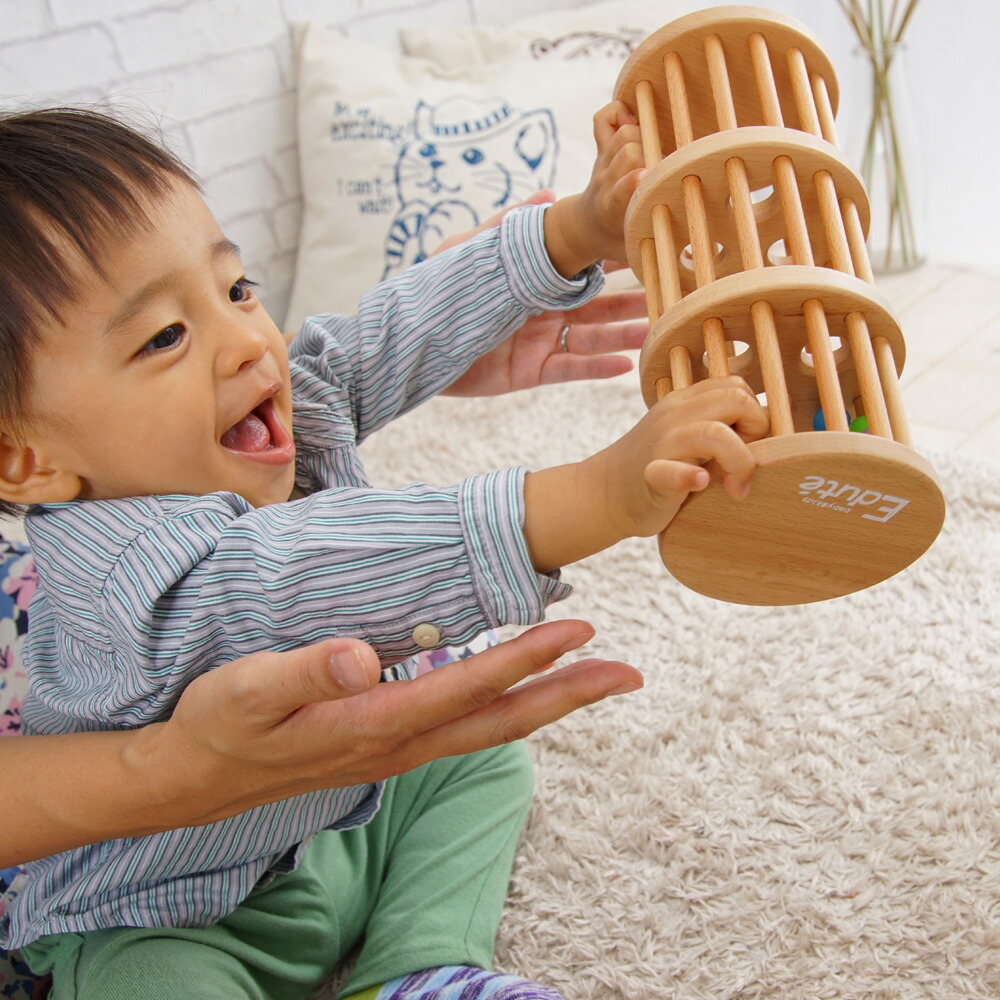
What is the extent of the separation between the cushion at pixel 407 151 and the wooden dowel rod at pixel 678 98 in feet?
3.62

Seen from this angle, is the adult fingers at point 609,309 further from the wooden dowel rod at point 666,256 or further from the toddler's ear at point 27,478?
the toddler's ear at point 27,478

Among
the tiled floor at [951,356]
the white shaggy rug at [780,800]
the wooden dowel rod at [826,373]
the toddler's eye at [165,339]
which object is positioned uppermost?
the toddler's eye at [165,339]

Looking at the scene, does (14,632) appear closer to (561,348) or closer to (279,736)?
(279,736)

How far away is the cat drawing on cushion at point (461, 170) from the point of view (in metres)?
1.86

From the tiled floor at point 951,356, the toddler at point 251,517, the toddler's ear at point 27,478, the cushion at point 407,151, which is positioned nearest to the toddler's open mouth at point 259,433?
the toddler at point 251,517

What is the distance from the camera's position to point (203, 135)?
6.09 feet

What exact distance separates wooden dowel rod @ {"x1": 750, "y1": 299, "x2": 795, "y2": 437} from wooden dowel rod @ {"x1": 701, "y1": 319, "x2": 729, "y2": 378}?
2 centimetres

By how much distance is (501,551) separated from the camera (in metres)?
0.65

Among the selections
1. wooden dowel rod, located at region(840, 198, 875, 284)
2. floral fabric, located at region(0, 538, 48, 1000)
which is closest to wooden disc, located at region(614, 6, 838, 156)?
wooden dowel rod, located at region(840, 198, 875, 284)

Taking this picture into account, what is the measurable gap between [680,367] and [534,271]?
1.07ft

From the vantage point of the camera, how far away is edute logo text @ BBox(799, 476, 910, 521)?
0.58 metres

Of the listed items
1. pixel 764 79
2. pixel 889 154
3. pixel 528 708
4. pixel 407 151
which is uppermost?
pixel 764 79

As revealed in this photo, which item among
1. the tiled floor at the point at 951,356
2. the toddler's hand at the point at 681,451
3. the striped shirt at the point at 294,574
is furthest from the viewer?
the tiled floor at the point at 951,356

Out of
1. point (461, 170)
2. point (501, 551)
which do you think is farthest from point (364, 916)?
point (461, 170)
